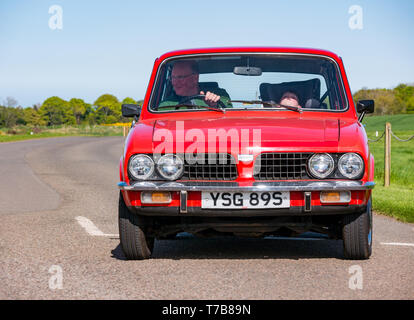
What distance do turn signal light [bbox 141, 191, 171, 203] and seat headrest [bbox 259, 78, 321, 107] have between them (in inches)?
67.3

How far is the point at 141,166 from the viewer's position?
4.96 m

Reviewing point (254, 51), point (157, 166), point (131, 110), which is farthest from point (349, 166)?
point (131, 110)

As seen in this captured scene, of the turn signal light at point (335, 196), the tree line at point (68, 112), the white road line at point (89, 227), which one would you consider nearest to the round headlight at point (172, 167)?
the turn signal light at point (335, 196)

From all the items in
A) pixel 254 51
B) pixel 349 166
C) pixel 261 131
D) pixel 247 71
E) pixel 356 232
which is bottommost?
pixel 356 232

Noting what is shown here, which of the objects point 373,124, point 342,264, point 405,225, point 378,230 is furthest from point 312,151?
point 373,124

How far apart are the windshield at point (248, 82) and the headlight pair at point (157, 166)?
3.80 ft

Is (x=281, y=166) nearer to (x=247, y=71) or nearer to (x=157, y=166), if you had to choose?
(x=157, y=166)

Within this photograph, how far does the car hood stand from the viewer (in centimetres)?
491

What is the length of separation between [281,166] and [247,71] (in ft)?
5.25

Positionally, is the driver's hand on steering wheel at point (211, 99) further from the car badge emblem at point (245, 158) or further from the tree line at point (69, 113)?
the tree line at point (69, 113)

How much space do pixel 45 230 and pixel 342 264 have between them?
3.53m

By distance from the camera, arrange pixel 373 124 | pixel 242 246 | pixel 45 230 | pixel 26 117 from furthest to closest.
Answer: pixel 26 117 < pixel 373 124 < pixel 45 230 < pixel 242 246

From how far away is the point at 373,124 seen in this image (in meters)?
77.9
